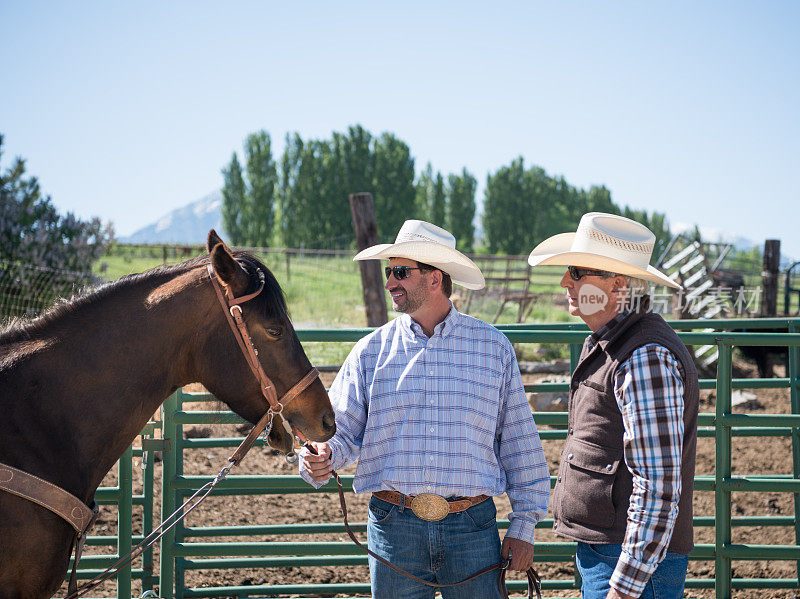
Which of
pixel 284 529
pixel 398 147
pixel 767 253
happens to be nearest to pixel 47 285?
pixel 284 529

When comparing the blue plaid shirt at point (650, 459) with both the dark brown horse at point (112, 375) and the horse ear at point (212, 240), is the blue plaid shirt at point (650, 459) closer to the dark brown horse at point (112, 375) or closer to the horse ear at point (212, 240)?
the dark brown horse at point (112, 375)

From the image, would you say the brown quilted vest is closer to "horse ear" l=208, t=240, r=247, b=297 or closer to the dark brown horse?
the dark brown horse

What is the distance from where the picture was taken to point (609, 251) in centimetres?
219

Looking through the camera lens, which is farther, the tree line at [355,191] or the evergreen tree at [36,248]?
the tree line at [355,191]

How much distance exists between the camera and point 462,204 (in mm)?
52625

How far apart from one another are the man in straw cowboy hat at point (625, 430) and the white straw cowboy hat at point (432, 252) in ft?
1.34

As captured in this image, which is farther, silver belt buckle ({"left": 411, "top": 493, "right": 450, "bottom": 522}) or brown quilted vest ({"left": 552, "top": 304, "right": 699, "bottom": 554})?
silver belt buckle ({"left": 411, "top": 493, "right": 450, "bottom": 522})

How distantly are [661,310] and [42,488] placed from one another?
14.1 meters

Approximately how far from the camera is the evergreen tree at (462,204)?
2071 inches

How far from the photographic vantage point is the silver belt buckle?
232cm

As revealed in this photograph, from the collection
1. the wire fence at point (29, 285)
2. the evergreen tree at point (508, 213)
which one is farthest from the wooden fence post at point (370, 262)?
the evergreen tree at point (508, 213)

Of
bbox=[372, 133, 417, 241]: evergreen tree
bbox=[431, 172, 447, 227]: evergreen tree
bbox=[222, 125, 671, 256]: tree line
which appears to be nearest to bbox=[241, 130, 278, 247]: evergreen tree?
A: bbox=[222, 125, 671, 256]: tree line

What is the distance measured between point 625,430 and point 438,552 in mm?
802

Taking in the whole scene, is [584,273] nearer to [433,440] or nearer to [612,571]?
[433,440]
